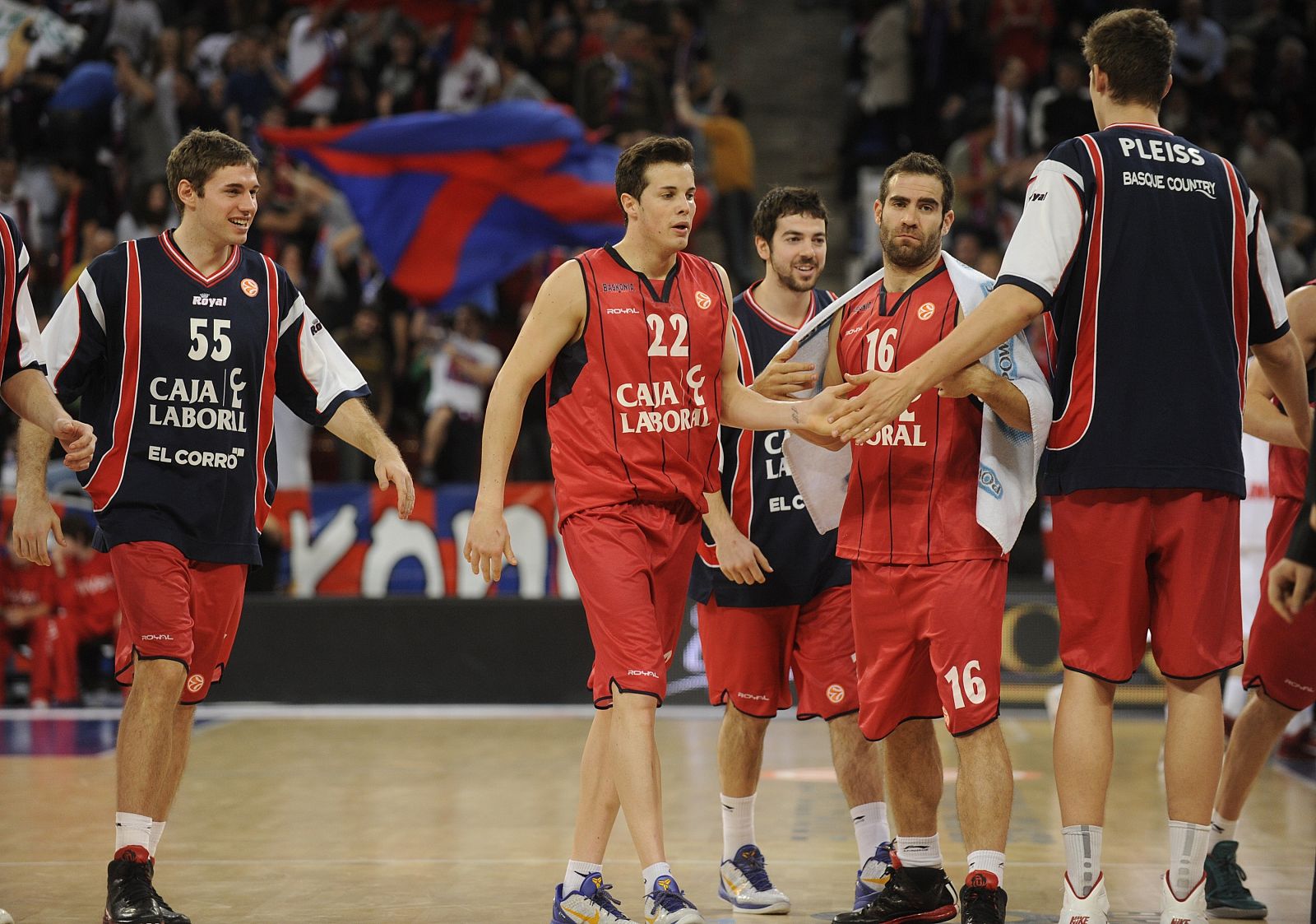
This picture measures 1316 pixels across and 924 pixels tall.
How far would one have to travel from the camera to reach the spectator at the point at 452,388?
507 inches

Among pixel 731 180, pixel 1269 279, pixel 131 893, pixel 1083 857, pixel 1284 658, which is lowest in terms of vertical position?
pixel 131 893

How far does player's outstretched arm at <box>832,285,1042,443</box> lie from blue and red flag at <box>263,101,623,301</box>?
9446 millimetres

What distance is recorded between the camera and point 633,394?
5238mm

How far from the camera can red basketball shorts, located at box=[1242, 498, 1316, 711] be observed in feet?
17.7

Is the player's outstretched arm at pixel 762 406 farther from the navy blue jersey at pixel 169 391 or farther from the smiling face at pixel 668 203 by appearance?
the navy blue jersey at pixel 169 391

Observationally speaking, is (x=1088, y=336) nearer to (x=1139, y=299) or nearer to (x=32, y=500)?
(x=1139, y=299)

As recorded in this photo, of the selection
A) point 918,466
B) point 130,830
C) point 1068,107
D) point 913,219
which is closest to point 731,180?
point 1068,107

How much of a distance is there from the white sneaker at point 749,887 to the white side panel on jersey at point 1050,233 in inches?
94.5

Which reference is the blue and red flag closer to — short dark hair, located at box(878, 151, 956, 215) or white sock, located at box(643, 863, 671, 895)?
short dark hair, located at box(878, 151, 956, 215)

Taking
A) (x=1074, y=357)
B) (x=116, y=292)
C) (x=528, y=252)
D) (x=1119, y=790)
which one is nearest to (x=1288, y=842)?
(x=1119, y=790)

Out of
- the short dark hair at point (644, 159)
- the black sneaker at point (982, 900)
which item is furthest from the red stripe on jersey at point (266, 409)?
the black sneaker at point (982, 900)

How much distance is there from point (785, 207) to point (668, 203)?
3.28 ft

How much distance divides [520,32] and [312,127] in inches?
110

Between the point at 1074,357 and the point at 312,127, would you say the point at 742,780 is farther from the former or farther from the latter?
the point at 312,127
